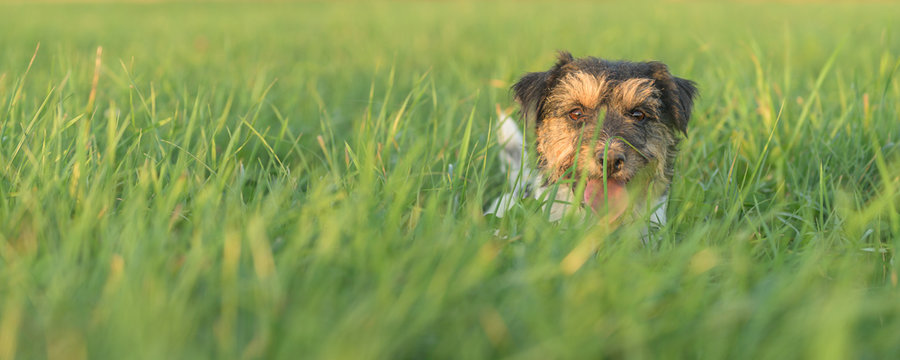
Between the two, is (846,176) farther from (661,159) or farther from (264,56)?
(264,56)

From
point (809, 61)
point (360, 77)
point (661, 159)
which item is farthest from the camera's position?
point (809, 61)

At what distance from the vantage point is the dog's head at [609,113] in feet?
11.2

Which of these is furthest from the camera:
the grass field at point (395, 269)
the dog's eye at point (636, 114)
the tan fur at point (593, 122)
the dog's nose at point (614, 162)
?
the dog's eye at point (636, 114)

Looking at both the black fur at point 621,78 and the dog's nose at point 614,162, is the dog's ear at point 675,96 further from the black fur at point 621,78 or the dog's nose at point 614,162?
the dog's nose at point 614,162

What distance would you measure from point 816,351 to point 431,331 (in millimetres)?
934

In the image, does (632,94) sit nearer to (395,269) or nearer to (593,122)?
(593,122)

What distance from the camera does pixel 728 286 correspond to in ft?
6.43

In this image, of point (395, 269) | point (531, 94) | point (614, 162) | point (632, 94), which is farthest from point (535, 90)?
point (395, 269)

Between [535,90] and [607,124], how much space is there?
50 centimetres

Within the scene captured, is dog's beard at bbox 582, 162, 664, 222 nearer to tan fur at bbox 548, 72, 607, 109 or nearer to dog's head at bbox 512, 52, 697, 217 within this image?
dog's head at bbox 512, 52, 697, 217

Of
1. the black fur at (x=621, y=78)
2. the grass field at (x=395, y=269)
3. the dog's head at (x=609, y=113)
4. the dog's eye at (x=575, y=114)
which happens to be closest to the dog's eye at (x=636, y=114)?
the dog's head at (x=609, y=113)

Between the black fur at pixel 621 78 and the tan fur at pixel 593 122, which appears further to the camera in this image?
the black fur at pixel 621 78

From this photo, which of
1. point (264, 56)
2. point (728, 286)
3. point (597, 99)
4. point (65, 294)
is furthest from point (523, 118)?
point (264, 56)

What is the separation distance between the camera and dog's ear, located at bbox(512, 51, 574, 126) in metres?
3.77
